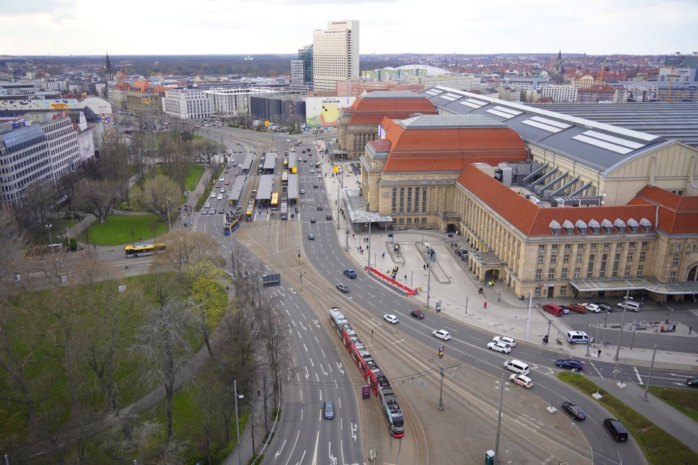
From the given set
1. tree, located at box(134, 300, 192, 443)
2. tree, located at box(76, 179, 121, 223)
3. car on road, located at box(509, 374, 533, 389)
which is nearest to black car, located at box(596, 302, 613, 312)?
car on road, located at box(509, 374, 533, 389)

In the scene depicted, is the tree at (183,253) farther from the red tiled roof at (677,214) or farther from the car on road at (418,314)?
the red tiled roof at (677,214)

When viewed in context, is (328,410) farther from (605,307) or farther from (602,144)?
(602,144)

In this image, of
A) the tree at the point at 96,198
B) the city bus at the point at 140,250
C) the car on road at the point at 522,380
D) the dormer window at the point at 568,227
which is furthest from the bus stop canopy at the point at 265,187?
the car on road at the point at 522,380

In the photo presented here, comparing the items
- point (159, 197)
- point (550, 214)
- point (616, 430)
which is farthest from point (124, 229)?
point (616, 430)

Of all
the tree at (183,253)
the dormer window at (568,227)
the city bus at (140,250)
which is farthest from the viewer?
the city bus at (140,250)

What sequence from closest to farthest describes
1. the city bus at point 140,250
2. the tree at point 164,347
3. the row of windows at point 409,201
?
the tree at point 164,347 → the city bus at point 140,250 → the row of windows at point 409,201

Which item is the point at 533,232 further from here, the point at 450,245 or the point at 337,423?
the point at 337,423

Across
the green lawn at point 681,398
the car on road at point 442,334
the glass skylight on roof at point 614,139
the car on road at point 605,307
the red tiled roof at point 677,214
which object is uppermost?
the glass skylight on roof at point 614,139

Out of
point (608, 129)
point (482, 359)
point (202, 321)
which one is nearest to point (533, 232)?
point (482, 359)
